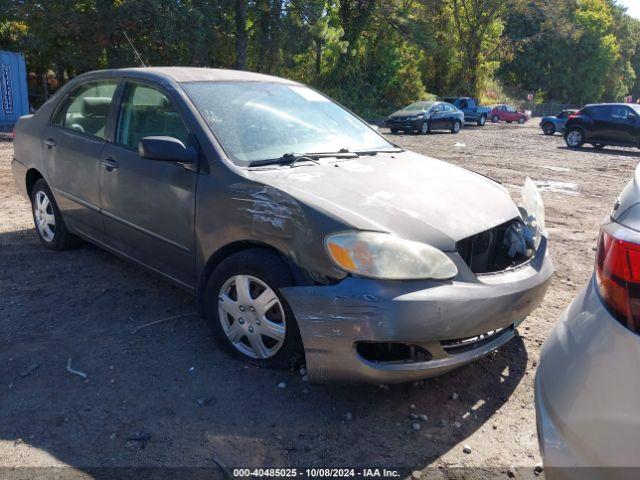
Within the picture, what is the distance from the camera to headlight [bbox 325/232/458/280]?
2691 mm

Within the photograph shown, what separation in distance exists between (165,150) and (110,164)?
97cm

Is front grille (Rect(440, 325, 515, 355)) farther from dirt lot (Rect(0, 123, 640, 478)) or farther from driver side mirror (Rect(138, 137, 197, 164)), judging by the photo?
driver side mirror (Rect(138, 137, 197, 164))

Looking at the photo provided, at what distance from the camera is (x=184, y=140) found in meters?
Answer: 3.68

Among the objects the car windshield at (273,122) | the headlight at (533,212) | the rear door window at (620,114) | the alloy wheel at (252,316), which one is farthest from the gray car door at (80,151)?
the rear door window at (620,114)

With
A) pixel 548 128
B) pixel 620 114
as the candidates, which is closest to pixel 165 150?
pixel 620 114

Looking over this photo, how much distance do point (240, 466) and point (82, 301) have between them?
89.8 inches

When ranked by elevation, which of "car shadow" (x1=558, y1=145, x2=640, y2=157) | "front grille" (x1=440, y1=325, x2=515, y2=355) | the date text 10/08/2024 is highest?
"front grille" (x1=440, y1=325, x2=515, y2=355)

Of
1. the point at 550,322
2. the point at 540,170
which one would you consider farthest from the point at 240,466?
the point at 540,170

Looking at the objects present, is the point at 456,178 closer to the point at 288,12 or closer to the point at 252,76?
the point at 252,76

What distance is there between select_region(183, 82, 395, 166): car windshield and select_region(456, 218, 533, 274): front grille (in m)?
1.26

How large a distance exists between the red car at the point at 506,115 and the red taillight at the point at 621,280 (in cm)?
4027

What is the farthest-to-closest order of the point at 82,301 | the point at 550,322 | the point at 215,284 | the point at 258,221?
1. the point at 82,301
2. the point at 550,322
3. the point at 215,284
4. the point at 258,221

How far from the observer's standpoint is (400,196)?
10.5 ft

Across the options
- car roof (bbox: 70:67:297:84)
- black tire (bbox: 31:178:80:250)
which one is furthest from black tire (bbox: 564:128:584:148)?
black tire (bbox: 31:178:80:250)
